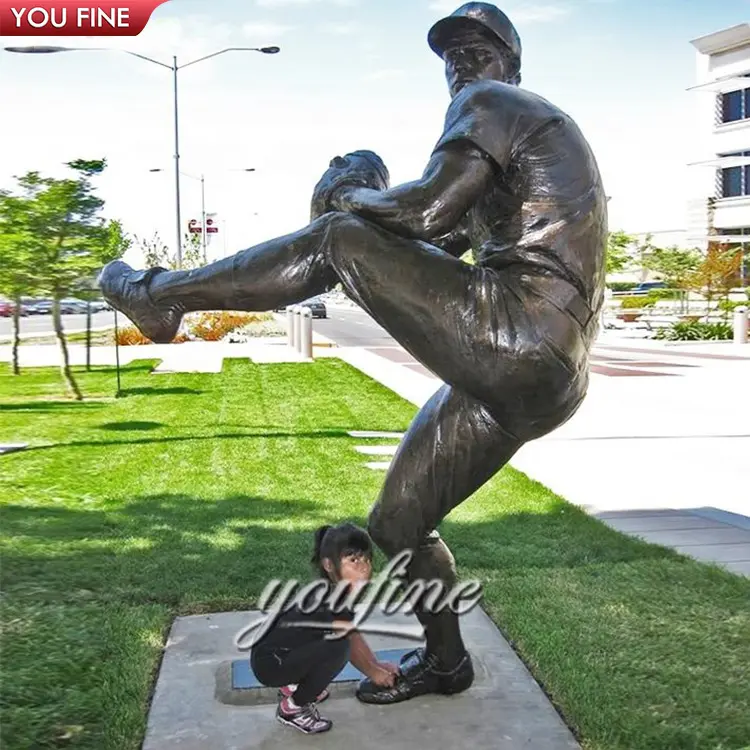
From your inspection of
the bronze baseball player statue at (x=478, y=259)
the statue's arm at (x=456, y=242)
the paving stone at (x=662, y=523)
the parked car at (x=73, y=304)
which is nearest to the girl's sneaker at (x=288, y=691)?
the bronze baseball player statue at (x=478, y=259)

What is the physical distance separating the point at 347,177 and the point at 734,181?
5215cm

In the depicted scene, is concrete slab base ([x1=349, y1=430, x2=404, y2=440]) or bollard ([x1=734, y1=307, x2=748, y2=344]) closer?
concrete slab base ([x1=349, y1=430, x2=404, y2=440])

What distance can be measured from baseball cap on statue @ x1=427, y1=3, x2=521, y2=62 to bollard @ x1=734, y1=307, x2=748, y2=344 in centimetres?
2432

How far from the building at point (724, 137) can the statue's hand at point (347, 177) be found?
48.3 m

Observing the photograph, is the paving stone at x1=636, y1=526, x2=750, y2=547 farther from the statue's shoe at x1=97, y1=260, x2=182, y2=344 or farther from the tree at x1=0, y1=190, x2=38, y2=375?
the tree at x1=0, y1=190, x2=38, y2=375

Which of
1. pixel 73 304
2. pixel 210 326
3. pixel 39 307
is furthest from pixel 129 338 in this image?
pixel 39 307

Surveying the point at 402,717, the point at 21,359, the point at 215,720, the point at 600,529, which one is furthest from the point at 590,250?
the point at 21,359

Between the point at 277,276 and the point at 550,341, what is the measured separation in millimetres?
769

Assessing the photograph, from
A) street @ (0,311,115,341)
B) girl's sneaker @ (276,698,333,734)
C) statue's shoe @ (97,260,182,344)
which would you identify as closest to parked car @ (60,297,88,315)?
street @ (0,311,115,341)

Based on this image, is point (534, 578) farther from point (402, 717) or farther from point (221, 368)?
point (221, 368)

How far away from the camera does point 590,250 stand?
2602mm

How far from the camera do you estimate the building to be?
47688 millimetres

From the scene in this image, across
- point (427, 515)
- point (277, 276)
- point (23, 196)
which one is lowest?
point (427, 515)

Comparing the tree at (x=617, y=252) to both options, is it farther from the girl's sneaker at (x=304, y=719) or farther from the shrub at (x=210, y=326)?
the girl's sneaker at (x=304, y=719)
